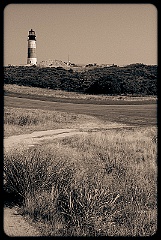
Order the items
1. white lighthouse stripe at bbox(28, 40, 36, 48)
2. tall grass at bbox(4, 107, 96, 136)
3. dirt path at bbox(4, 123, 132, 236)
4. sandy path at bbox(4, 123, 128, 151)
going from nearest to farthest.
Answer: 1. dirt path at bbox(4, 123, 132, 236)
2. sandy path at bbox(4, 123, 128, 151)
3. tall grass at bbox(4, 107, 96, 136)
4. white lighthouse stripe at bbox(28, 40, 36, 48)

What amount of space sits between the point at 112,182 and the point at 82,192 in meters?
1.98

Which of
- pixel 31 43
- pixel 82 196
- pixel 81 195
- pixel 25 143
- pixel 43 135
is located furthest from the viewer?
pixel 31 43

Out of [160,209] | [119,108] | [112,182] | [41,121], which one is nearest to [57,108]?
[119,108]

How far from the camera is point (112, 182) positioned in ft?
23.2

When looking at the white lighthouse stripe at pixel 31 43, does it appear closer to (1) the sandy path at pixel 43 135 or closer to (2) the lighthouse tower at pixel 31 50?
(2) the lighthouse tower at pixel 31 50

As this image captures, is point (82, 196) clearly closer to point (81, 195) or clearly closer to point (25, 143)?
point (81, 195)

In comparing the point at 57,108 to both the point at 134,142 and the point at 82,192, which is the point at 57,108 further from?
the point at 82,192

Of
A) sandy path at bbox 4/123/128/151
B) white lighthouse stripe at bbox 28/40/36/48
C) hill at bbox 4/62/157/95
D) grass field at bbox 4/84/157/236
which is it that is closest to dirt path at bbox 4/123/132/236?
sandy path at bbox 4/123/128/151

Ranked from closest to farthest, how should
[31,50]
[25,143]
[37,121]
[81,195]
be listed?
1. [81,195]
2. [25,143]
3. [37,121]
4. [31,50]

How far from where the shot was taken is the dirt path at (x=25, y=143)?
4.99m

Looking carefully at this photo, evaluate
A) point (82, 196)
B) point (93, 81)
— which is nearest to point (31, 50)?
point (93, 81)

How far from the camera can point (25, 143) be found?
13.1 metres

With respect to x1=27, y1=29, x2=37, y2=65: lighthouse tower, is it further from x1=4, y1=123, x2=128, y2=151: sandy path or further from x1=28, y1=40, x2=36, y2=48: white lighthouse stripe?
x1=4, y1=123, x2=128, y2=151: sandy path

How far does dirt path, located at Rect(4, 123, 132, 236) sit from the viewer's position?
16.4 ft
